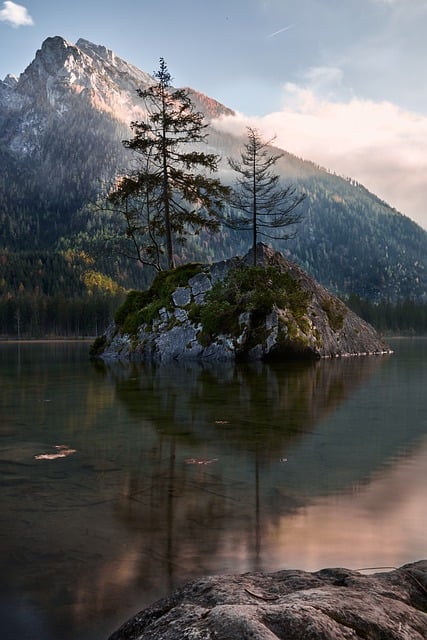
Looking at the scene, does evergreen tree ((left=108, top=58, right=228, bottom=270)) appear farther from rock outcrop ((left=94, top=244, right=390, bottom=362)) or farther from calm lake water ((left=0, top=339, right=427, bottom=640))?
calm lake water ((left=0, top=339, right=427, bottom=640))

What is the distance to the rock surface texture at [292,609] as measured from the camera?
2.09 meters

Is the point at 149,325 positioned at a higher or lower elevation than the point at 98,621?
higher

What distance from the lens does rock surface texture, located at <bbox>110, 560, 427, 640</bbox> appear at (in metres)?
2.09

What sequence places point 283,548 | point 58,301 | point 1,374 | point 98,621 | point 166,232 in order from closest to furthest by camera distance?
1. point 98,621
2. point 283,548
3. point 1,374
4. point 166,232
5. point 58,301

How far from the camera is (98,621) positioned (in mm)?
2875

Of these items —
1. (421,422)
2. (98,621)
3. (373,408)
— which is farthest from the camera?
(373,408)

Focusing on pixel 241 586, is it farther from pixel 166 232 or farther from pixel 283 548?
pixel 166 232

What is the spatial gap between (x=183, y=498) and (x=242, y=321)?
21.0 metres

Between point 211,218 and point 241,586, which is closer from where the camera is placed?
point 241,586

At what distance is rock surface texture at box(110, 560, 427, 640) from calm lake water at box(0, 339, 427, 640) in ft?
1.98

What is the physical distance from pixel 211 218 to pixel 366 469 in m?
27.5

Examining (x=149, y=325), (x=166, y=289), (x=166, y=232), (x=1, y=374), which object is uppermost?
(x=166, y=232)

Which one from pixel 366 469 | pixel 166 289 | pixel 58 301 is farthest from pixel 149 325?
pixel 58 301

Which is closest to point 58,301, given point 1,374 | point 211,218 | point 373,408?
point 211,218
